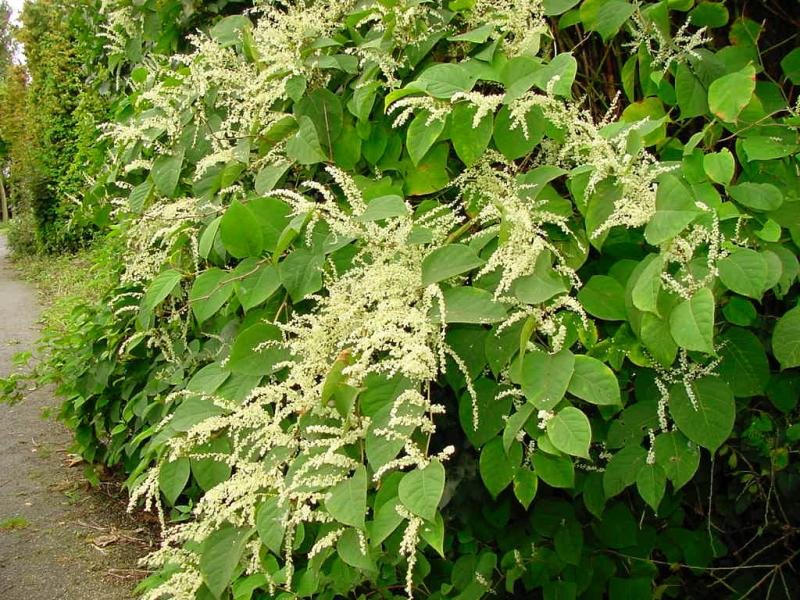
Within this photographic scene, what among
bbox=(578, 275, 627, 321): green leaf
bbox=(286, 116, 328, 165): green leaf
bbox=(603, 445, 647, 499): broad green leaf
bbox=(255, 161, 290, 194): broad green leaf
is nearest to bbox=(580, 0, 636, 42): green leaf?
bbox=(578, 275, 627, 321): green leaf

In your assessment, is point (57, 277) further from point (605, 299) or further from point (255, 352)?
point (605, 299)

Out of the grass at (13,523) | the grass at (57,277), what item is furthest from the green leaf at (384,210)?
the grass at (57,277)

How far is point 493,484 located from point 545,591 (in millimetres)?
570

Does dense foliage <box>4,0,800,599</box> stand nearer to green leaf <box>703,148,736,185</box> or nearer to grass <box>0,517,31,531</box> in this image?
green leaf <box>703,148,736,185</box>

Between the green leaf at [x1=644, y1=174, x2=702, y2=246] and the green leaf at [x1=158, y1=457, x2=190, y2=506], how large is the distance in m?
1.07

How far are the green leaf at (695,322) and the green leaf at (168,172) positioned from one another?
144 centimetres

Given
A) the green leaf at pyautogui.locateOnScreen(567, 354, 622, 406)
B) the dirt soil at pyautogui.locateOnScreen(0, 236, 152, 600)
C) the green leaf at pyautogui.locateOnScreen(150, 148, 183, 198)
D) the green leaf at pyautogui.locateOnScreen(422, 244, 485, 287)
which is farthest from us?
the dirt soil at pyautogui.locateOnScreen(0, 236, 152, 600)

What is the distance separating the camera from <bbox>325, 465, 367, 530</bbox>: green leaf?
1.14 metres

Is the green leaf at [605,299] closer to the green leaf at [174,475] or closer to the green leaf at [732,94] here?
the green leaf at [732,94]

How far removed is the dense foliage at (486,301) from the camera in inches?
47.8

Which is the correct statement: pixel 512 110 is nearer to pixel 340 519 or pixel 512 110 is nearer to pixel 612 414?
pixel 612 414

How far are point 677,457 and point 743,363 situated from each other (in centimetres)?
24

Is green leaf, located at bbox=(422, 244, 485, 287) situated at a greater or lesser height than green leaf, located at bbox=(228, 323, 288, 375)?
greater

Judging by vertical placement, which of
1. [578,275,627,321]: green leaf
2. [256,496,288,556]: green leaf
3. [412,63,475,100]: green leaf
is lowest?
[256,496,288,556]: green leaf
